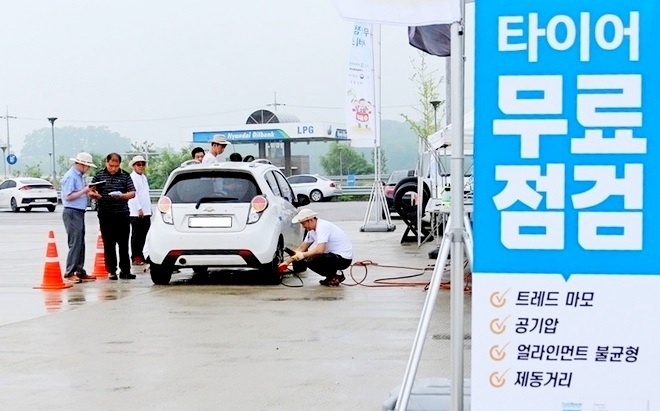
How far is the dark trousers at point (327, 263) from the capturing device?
11164 mm

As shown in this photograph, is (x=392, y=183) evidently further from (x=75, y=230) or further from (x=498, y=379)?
(x=498, y=379)

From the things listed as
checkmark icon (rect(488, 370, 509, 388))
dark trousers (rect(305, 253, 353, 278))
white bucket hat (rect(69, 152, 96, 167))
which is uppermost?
white bucket hat (rect(69, 152, 96, 167))

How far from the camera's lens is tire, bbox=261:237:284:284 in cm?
1134

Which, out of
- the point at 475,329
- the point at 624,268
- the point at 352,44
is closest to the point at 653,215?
the point at 624,268

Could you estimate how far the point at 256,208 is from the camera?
11.1m

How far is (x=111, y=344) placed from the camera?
25.5 feet

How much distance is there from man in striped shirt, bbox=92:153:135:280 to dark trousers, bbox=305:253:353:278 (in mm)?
2755

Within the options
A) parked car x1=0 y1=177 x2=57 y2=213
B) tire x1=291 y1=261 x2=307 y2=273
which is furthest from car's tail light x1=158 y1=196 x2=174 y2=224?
parked car x1=0 y1=177 x2=57 y2=213

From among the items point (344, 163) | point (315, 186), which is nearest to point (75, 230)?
point (315, 186)

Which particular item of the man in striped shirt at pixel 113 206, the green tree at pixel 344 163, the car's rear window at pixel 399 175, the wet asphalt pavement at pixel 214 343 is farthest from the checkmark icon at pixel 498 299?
the green tree at pixel 344 163

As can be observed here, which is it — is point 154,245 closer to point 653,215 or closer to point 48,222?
point 653,215

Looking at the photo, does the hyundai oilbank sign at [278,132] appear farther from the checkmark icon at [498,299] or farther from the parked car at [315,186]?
the checkmark icon at [498,299]

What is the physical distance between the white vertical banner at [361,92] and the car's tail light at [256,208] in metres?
10.1

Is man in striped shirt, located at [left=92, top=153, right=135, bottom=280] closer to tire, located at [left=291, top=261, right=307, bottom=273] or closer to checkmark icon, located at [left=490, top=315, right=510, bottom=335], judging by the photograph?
tire, located at [left=291, top=261, right=307, bottom=273]
